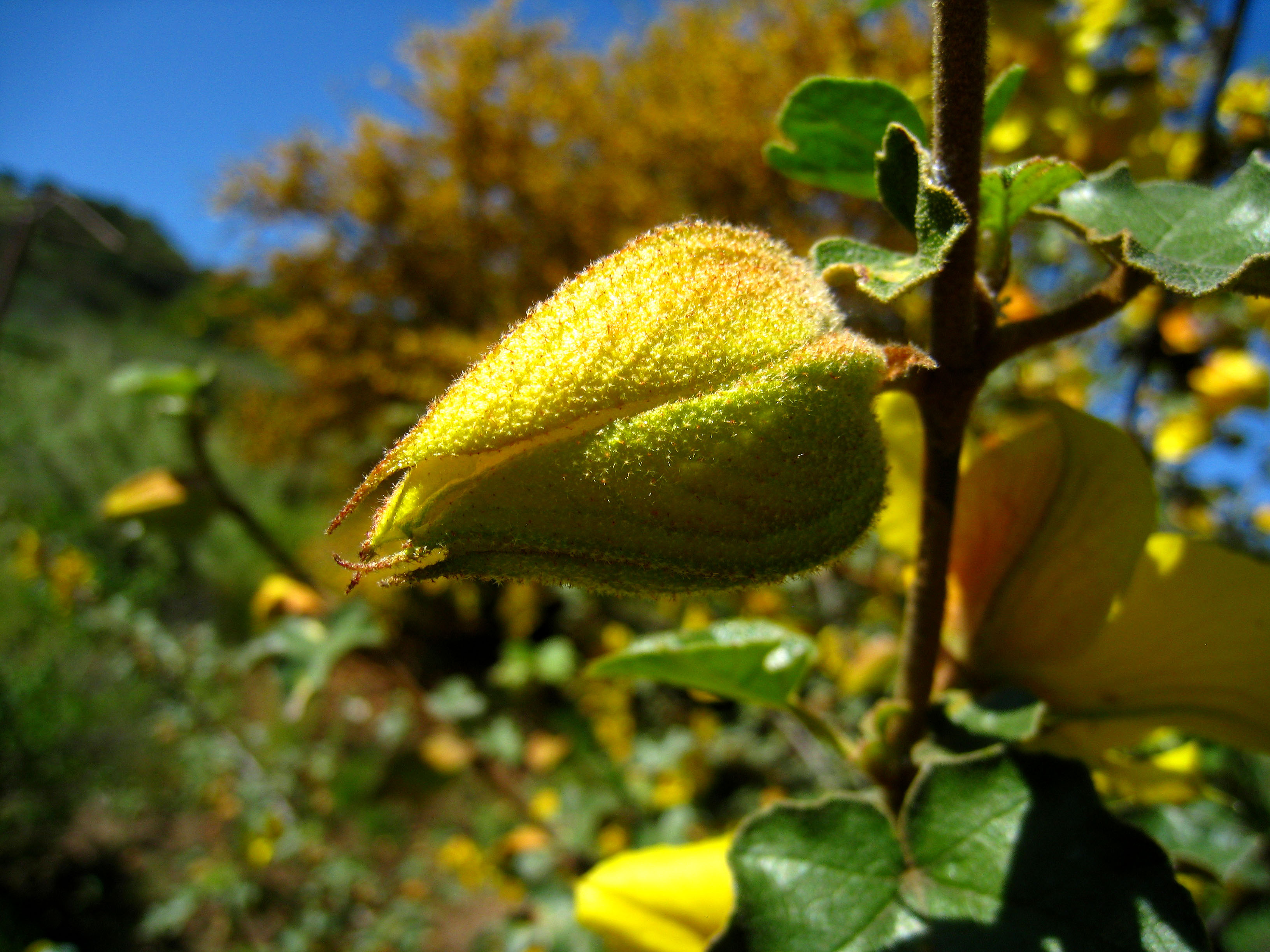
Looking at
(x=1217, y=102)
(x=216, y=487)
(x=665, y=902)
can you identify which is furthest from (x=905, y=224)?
(x=216, y=487)

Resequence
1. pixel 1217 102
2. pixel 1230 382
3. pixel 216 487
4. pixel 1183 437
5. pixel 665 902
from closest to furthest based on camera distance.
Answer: pixel 665 902 → pixel 1217 102 → pixel 216 487 → pixel 1230 382 → pixel 1183 437

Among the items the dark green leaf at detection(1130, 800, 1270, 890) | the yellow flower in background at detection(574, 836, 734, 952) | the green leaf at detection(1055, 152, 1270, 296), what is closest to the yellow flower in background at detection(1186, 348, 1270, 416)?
the dark green leaf at detection(1130, 800, 1270, 890)

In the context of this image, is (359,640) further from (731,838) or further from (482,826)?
(482,826)

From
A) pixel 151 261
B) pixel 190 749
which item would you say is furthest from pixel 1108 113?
pixel 151 261

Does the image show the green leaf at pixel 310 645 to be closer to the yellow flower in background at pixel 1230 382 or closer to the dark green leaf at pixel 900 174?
the dark green leaf at pixel 900 174

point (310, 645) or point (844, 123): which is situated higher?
point (844, 123)

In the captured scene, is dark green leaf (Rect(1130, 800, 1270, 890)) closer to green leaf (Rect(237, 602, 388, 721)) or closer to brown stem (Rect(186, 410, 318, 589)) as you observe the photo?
green leaf (Rect(237, 602, 388, 721))

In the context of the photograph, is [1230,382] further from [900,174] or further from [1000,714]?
[900,174]

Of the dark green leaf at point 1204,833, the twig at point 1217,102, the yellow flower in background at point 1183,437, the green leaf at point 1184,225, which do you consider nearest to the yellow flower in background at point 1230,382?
the yellow flower in background at point 1183,437
